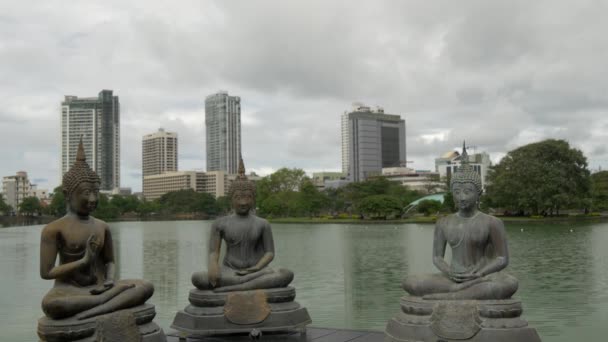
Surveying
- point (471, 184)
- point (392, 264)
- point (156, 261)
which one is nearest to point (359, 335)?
point (471, 184)

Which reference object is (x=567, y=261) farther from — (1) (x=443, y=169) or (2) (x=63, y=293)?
(1) (x=443, y=169)

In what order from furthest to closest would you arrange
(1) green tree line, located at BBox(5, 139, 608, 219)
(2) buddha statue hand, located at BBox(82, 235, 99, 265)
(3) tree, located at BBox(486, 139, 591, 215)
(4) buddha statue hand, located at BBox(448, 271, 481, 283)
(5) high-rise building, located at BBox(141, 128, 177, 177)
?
(5) high-rise building, located at BBox(141, 128, 177, 177), (1) green tree line, located at BBox(5, 139, 608, 219), (3) tree, located at BBox(486, 139, 591, 215), (4) buddha statue hand, located at BBox(448, 271, 481, 283), (2) buddha statue hand, located at BBox(82, 235, 99, 265)

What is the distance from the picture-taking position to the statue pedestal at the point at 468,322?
7.43 m

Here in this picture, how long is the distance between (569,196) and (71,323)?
5375 cm

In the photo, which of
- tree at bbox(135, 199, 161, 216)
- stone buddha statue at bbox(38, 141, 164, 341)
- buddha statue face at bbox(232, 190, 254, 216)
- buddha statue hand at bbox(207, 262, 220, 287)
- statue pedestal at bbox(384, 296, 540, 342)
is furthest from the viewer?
tree at bbox(135, 199, 161, 216)

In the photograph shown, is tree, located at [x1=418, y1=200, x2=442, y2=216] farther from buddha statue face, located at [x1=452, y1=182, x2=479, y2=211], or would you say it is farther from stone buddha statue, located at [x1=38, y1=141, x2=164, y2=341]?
stone buddha statue, located at [x1=38, y1=141, x2=164, y2=341]

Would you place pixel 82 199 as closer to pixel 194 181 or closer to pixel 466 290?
pixel 466 290

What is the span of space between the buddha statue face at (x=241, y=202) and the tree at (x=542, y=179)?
49.2 m

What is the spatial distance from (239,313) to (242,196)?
6.29 feet

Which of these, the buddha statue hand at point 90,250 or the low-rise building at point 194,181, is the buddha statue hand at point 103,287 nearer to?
the buddha statue hand at point 90,250

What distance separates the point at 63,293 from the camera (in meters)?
7.38

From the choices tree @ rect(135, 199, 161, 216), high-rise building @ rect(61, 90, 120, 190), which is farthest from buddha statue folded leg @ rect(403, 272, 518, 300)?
high-rise building @ rect(61, 90, 120, 190)

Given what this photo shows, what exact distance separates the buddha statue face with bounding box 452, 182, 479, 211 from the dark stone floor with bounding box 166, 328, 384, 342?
2335 millimetres

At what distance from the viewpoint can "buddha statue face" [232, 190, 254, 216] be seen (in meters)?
9.95
